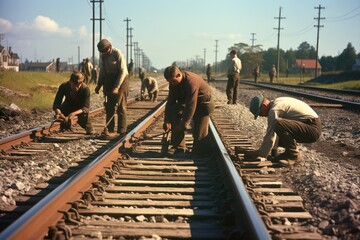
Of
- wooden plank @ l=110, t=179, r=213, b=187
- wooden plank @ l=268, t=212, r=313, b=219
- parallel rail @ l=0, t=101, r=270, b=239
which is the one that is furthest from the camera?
wooden plank @ l=110, t=179, r=213, b=187

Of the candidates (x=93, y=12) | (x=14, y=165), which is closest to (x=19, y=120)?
(x=14, y=165)

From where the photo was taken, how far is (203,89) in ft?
20.8

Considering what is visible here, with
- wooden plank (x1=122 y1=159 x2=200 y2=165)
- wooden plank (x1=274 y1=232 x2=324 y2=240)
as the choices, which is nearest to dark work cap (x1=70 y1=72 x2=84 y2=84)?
wooden plank (x1=122 y1=159 x2=200 y2=165)

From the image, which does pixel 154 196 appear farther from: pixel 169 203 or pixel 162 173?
pixel 162 173

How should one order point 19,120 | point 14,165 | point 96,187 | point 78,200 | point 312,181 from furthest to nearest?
point 19,120
point 14,165
point 312,181
point 96,187
point 78,200

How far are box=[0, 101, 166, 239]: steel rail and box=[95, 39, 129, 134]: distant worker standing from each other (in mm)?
3067

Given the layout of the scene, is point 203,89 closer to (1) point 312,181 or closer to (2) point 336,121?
(1) point 312,181

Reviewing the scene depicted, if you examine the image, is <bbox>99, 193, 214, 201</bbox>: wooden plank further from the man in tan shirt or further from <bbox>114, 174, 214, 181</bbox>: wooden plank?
the man in tan shirt

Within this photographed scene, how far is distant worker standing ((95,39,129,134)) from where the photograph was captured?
25.5ft

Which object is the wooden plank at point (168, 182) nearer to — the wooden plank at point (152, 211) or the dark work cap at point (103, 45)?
the wooden plank at point (152, 211)

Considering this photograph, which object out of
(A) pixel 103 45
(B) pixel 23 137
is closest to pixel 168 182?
(B) pixel 23 137

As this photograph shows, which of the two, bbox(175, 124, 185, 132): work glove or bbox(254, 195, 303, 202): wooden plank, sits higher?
bbox(175, 124, 185, 132): work glove

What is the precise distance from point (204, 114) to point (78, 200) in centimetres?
298

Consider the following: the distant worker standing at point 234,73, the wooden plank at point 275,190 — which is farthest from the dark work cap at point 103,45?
the distant worker standing at point 234,73
